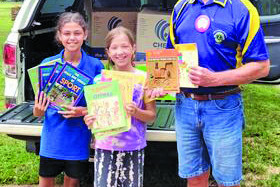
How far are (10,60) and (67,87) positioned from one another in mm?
1220

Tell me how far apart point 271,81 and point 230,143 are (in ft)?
6.67

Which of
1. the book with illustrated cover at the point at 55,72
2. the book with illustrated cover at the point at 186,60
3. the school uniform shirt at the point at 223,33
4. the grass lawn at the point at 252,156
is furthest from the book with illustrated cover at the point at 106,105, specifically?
the grass lawn at the point at 252,156

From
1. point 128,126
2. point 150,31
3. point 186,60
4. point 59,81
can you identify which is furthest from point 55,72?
point 150,31

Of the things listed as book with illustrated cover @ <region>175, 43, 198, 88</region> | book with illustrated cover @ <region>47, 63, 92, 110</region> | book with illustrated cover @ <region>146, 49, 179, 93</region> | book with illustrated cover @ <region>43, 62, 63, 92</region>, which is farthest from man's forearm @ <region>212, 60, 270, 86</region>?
book with illustrated cover @ <region>43, 62, 63, 92</region>

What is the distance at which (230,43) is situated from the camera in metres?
2.41

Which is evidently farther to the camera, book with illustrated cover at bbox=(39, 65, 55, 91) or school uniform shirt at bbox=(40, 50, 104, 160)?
school uniform shirt at bbox=(40, 50, 104, 160)

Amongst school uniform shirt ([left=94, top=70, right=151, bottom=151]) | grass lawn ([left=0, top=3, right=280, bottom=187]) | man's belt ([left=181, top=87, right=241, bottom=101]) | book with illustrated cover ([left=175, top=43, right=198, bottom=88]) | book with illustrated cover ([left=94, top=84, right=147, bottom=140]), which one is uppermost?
book with illustrated cover ([left=175, top=43, right=198, bottom=88])

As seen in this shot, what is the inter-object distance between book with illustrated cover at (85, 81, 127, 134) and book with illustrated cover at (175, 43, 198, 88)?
40 cm

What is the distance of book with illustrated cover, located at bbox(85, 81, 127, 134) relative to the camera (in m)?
2.61

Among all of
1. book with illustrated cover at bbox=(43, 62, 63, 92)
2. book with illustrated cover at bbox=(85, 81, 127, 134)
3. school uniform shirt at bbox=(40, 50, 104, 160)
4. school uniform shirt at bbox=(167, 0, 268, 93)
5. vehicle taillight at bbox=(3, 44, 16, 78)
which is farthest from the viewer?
vehicle taillight at bbox=(3, 44, 16, 78)

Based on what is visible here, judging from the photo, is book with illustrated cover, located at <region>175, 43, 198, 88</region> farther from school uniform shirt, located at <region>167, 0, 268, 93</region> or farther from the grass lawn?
the grass lawn

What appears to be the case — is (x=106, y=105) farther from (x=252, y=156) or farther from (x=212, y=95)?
(x=252, y=156)

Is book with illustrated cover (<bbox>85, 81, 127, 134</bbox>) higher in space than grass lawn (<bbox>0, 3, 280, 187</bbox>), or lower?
higher

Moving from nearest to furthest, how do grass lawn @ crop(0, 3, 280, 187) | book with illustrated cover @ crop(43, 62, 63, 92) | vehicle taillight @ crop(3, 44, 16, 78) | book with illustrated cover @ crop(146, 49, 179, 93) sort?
book with illustrated cover @ crop(146, 49, 179, 93) < book with illustrated cover @ crop(43, 62, 63, 92) < vehicle taillight @ crop(3, 44, 16, 78) < grass lawn @ crop(0, 3, 280, 187)
